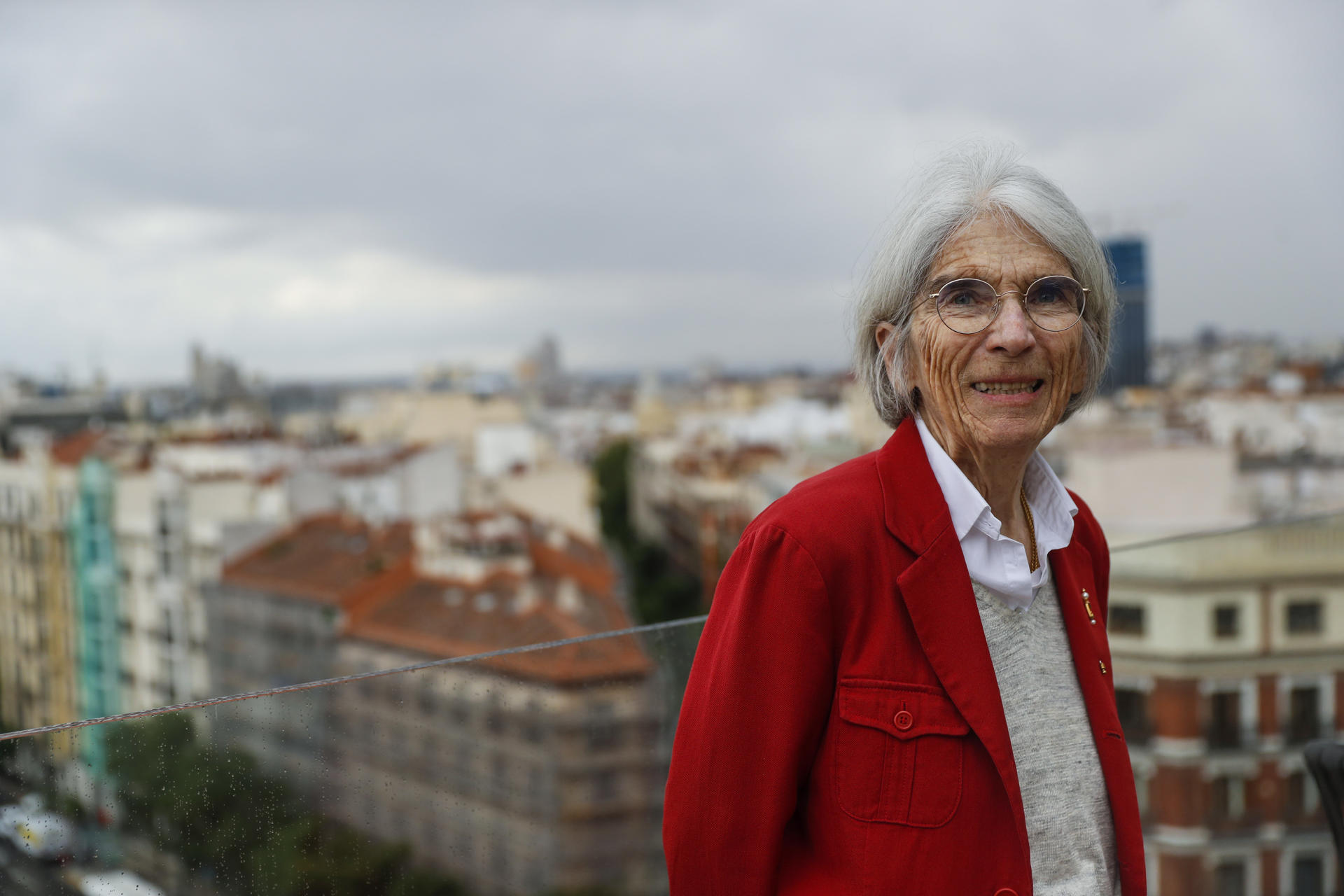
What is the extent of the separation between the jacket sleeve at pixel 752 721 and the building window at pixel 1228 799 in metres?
1.93

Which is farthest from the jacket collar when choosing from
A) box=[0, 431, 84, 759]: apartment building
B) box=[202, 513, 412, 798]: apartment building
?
box=[0, 431, 84, 759]: apartment building

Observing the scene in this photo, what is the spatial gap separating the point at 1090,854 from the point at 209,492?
109 ft

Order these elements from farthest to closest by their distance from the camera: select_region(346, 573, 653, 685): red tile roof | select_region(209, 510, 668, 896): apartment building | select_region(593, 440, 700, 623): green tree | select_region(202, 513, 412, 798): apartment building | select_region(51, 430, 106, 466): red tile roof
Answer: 1. select_region(593, 440, 700, 623): green tree
2. select_region(51, 430, 106, 466): red tile roof
3. select_region(202, 513, 412, 798): apartment building
4. select_region(346, 573, 653, 685): red tile roof
5. select_region(209, 510, 668, 896): apartment building

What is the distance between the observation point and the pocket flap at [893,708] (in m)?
1.11

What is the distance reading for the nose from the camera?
3.93ft

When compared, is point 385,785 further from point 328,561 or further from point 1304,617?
point 328,561

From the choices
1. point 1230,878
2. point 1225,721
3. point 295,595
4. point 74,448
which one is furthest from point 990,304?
point 74,448

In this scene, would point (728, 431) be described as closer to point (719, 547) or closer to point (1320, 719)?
point (719, 547)

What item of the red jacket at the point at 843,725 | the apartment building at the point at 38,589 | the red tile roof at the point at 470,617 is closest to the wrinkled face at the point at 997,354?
the red jacket at the point at 843,725

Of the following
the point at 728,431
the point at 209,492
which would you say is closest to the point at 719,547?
the point at 209,492

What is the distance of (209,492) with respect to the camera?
3203 centimetres

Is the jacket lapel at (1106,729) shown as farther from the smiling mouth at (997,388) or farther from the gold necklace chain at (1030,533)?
the smiling mouth at (997,388)

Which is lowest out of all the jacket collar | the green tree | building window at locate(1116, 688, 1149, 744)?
the green tree

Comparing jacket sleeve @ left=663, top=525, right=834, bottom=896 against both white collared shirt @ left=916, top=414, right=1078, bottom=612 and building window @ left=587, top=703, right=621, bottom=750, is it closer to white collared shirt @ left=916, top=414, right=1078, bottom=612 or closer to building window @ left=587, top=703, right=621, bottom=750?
white collared shirt @ left=916, top=414, right=1078, bottom=612
